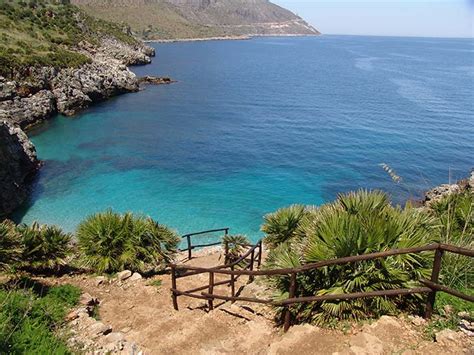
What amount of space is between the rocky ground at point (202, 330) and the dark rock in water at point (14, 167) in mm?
15219

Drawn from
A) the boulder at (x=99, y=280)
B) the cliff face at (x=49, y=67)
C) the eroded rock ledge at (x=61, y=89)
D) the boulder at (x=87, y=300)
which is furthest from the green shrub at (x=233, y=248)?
the eroded rock ledge at (x=61, y=89)

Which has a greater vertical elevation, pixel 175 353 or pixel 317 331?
pixel 317 331

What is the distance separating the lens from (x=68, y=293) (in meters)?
10.1

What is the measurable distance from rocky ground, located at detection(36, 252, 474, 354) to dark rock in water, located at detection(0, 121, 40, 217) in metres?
15.2

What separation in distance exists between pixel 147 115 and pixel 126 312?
42.5 meters

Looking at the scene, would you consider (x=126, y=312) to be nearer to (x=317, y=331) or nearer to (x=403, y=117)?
(x=317, y=331)

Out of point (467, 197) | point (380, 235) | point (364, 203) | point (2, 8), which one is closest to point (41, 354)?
point (380, 235)

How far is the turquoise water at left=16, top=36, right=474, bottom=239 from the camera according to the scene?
2622 centimetres

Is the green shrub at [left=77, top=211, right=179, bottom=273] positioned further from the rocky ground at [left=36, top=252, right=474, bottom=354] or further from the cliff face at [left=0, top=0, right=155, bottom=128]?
the cliff face at [left=0, top=0, right=155, bottom=128]

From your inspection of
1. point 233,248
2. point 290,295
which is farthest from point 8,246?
point 233,248

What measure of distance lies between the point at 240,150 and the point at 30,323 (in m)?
31.2

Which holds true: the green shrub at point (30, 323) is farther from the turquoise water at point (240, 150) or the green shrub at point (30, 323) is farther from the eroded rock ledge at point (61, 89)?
the eroded rock ledge at point (61, 89)

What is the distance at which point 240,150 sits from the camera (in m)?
37.7

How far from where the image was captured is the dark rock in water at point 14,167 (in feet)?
80.0
